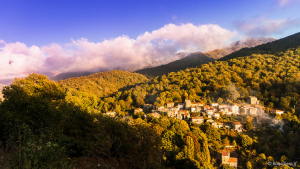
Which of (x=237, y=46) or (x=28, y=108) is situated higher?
(x=237, y=46)

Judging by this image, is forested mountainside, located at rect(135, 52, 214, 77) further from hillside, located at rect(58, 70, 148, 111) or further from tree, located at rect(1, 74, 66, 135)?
tree, located at rect(1, 74, 66, 135)

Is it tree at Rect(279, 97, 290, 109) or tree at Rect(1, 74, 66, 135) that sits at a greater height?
tree at Rect(1, 74, 66, 135)

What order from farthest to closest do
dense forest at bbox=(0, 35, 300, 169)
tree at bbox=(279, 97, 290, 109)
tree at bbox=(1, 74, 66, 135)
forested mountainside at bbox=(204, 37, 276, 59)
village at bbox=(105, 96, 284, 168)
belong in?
1. forested mountainside at bbox=(204, 37, 276, 59)
2. tree at bbox=(279, 97, 290, 109)
3. village at bbox=(105, 96, 284, 168)
4. tree at bbox=(1, 74, 66, 135)
5. dense forest at bbox=(0, 35, 300, 169)

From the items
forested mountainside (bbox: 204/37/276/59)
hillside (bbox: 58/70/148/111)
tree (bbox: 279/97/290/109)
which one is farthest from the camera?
forested mountainside (bbox: 204/37/276/59)

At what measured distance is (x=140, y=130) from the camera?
6.54 meters

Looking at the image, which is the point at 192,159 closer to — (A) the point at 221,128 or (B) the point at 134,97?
(A) the point at 221,128

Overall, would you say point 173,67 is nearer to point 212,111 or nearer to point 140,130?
point 212,111

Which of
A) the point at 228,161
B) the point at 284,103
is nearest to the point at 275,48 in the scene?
the point at 284,103

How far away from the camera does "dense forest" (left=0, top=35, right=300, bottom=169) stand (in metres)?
4.10

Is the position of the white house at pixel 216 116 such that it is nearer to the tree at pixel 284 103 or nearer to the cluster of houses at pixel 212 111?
the cluster of houses at pixel 212 111

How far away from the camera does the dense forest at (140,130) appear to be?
13.4ft

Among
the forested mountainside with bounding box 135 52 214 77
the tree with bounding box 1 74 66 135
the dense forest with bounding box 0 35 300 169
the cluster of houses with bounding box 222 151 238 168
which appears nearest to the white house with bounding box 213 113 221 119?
the dense forest with bounding box 0 35 300 169

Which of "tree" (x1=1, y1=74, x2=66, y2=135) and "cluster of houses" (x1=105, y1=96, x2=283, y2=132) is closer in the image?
"tree" (x1=1, y1=74, x2=66, y2=135)

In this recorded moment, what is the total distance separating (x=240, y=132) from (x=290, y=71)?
73.9 feet
